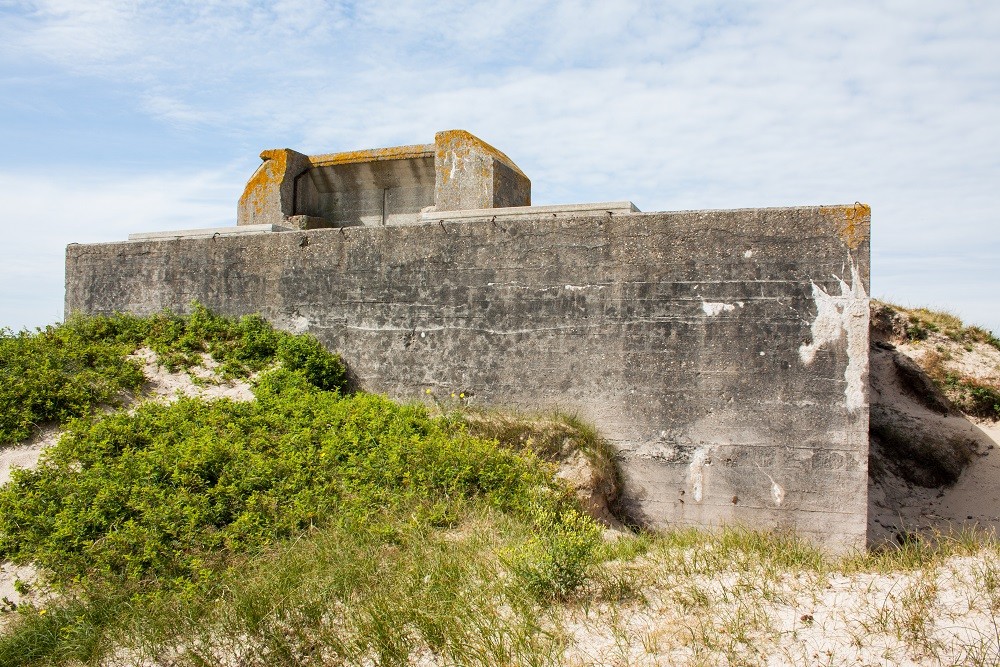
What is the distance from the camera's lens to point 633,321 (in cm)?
740

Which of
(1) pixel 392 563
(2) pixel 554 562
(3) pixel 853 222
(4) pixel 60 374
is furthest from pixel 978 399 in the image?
(4) pixel 60 374

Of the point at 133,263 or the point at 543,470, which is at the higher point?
the point at 133,263

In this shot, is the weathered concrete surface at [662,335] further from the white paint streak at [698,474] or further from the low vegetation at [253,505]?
the low vegetation at [253,505]

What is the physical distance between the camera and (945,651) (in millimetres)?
3973

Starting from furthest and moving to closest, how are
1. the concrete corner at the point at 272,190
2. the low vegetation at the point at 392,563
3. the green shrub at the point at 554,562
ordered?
the concrete corner at the point at 272,190 < the green shrub at the point at 554,562 < the low vegetation at the point at 392,563

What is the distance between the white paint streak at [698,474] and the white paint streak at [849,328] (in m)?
1.29

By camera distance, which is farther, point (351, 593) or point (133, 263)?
point (133, 263)

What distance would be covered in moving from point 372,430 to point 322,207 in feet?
16.5

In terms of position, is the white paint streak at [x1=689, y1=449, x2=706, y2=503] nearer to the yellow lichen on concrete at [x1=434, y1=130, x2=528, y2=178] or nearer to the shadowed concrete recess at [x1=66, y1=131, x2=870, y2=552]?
the shadowed concrete recess at [x1=66, y1=131, x2=870, y2=552]

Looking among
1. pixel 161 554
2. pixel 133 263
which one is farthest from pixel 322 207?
pixel 161 554

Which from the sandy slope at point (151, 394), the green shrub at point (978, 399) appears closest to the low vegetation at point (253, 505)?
the sandy slope at point (151, 394)

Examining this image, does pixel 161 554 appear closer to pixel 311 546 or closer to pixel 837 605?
pixel 311 546

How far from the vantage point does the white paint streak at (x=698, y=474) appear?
279 inches

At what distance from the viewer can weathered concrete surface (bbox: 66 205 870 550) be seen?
22.3 ft
